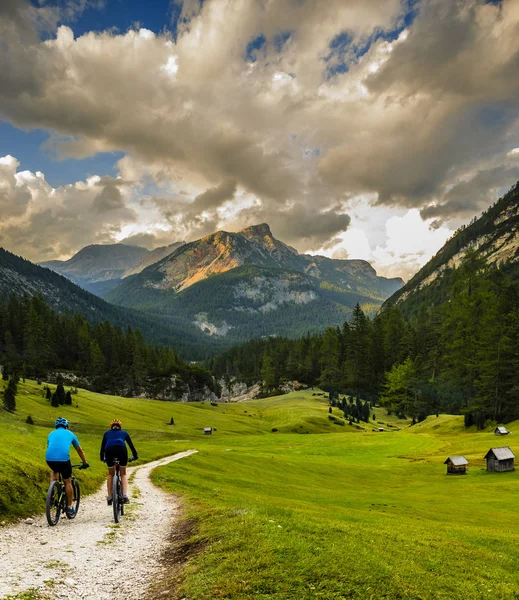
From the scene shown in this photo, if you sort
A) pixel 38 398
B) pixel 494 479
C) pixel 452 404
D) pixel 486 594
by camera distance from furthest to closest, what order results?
pixel 452 404 → pixel 38 398 → pixel 494 479 → pixel 486 594

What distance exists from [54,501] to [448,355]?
115m

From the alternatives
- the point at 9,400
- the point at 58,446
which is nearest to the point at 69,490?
the point at 58,446

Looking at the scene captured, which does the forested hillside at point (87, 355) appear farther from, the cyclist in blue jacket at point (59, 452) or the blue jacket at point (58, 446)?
the blue jacket at point (58, 446)

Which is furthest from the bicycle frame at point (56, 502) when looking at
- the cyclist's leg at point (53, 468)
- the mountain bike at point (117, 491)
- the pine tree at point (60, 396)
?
the pine tree at point (60, 396)

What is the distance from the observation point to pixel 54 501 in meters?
14.3

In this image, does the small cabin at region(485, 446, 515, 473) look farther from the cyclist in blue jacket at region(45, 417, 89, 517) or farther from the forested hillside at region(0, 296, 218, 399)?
the forested hillside at region(0, 296, 218, 399)

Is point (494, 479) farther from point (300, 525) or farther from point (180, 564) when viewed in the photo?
point (180, 564)

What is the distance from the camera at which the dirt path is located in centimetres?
884

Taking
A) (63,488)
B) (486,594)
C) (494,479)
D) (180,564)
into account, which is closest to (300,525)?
(180,564)

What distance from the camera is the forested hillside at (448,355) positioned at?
8956cm

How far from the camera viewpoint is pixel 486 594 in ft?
31.9

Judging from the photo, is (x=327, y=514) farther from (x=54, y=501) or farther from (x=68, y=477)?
(x=54, y=501)

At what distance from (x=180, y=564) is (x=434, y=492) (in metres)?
41.7

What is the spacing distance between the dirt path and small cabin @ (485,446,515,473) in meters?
52.4
